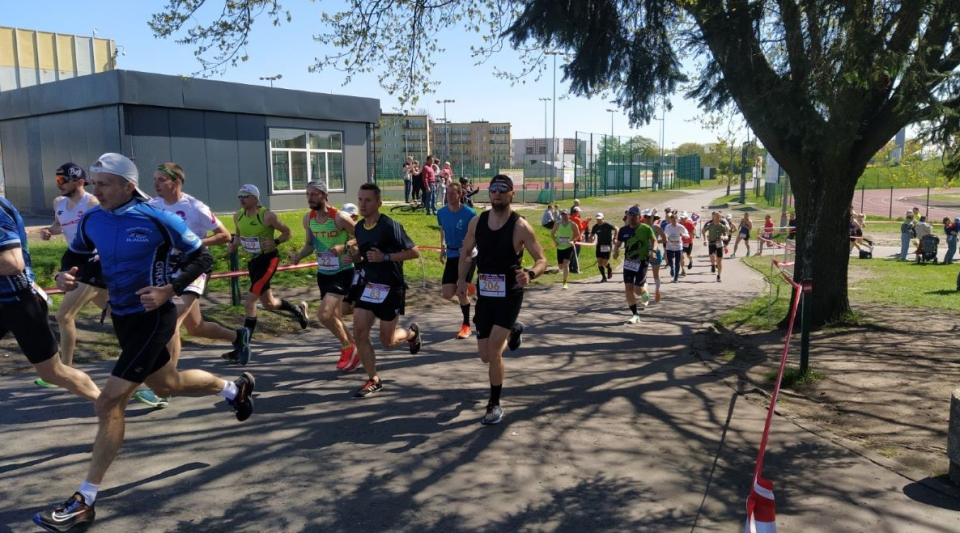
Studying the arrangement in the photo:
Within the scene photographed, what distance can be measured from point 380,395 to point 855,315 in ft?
24.0

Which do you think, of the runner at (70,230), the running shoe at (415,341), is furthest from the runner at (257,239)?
the running shoe at (415,341)

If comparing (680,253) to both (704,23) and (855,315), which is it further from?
(704,23)

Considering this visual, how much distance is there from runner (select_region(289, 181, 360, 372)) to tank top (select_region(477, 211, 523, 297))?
189 centimetres

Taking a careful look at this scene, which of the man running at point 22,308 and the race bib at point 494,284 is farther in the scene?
the race bib at point 494,284

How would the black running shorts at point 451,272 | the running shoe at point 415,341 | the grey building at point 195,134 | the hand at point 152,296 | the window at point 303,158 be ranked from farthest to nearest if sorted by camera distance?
the window at point 303,158 → the grey building at point 195,134 → the black running shorts at point 451,272 → the running shoe at point 415,341 → the hand at point 152,296

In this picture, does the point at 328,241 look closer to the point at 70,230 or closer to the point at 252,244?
the point at 252,244

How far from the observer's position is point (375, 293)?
653cm

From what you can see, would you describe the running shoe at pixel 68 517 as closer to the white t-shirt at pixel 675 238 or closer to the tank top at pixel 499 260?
the tank top at pixel 499 260

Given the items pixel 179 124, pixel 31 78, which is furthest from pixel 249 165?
pixel 31 78

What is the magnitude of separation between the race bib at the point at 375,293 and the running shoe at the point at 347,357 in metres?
1.26

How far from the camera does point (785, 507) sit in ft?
14.5

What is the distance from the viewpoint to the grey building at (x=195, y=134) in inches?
797

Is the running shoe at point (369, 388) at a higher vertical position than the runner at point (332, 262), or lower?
lower

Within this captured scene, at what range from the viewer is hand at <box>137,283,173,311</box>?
4086 millimetres
